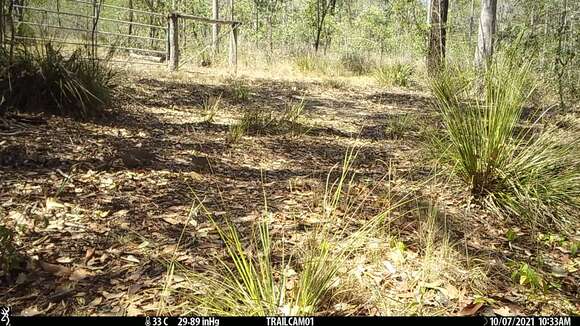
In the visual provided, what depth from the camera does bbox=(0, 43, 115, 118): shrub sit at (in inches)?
142

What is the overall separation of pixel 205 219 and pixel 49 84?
98.4 inches

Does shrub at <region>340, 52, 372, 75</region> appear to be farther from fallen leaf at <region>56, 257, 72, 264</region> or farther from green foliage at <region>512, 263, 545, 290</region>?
fallen leaf at <region>56, 257, 72, 264</region>

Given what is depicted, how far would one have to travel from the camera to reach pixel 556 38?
17.6 ft

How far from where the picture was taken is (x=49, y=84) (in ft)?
12.3

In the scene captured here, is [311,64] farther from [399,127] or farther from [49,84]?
[49,84]

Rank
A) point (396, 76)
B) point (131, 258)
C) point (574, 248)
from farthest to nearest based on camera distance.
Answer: point (396, 76), point (574, 248), point (131, 258)

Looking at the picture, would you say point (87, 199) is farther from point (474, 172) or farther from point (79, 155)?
point (474, 172)

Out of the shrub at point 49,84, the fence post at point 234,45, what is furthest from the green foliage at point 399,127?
the fence post at point 234,45

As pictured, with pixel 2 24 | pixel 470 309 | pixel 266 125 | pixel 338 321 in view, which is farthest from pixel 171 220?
pixel 2 24

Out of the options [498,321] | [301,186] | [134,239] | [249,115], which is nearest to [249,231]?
[134,239]

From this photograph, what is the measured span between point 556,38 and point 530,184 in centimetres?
405

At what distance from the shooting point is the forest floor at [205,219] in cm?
166

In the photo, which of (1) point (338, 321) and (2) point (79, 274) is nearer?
(1) point (338, 321)

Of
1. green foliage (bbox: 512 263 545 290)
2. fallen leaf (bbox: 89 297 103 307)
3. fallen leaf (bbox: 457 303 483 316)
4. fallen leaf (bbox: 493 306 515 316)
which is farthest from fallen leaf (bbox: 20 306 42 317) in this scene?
green foliage (bbox: 512 263 545 290)
